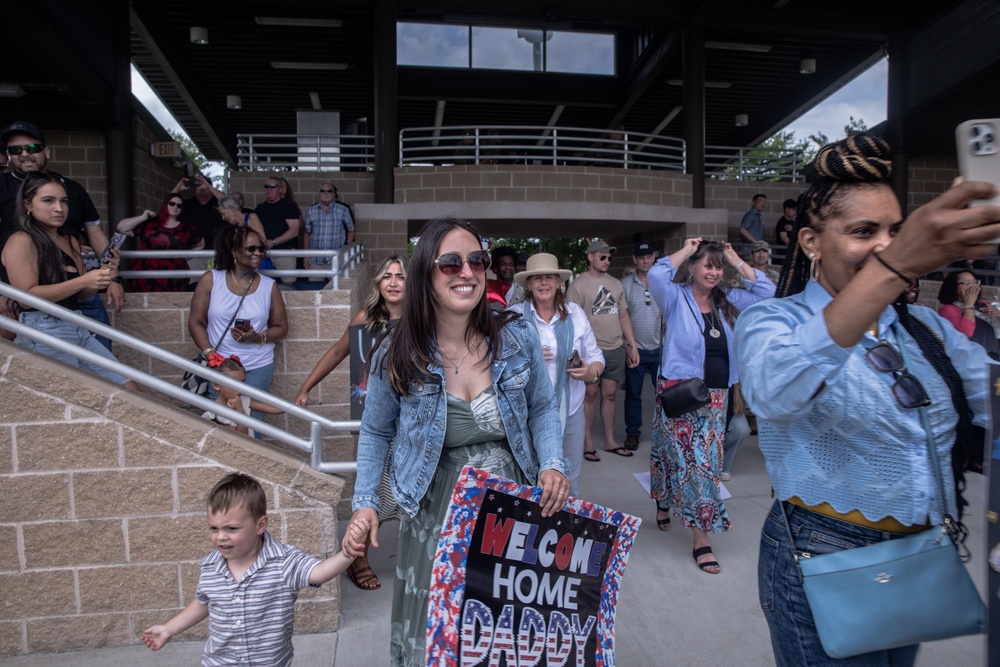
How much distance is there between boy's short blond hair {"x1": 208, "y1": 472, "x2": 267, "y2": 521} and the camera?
8.28 ft

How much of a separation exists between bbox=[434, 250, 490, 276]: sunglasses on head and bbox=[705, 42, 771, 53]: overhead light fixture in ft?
51.0

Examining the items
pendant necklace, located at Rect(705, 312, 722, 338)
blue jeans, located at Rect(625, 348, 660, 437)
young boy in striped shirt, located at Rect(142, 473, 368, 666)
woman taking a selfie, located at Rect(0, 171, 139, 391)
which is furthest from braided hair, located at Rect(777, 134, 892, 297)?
blue jeans, located at Rect(625, 348, 660, 437)

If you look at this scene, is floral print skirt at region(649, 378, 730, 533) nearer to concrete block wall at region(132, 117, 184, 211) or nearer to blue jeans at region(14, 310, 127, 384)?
blue jeans at region(14, 310, 127, 384)

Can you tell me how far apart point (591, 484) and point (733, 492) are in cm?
Answer: 119

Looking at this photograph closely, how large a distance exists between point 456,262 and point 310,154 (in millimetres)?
14300

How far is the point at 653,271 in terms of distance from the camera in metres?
4.92

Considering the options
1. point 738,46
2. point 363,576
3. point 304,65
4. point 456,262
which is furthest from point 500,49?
point 456,262

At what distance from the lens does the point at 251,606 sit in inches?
100

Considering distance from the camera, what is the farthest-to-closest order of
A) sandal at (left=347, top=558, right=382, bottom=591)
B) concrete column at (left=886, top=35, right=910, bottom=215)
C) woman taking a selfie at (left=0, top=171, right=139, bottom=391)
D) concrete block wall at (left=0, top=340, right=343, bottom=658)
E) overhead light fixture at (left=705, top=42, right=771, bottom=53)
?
overhead light fixture at (left=705, top=42, right=771, bottom=53) < concrete column at (left=886, top=35, right=910, bottom=215) < sandal at (left=347, top=558, right=382, bottom=591) < woman taking a selfie at (left=0, top=171, right=139, bottom=391) < concrete block wall at (left=0, top=340, right=343, bottom=658)

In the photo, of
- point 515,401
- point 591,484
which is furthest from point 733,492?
point 515,401

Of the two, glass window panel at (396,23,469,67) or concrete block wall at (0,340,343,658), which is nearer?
concrete block wall at (0,340,343,658)

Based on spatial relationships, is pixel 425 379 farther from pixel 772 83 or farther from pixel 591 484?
pixel 772 83

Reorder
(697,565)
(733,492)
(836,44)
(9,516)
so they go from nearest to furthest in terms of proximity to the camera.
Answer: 1. (9,516)
2. (697,565)
3. (733,492)
4. (836,44)

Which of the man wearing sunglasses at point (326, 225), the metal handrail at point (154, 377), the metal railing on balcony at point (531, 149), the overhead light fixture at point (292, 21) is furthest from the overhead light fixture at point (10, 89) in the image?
the metal handrail at point (154, 377)
